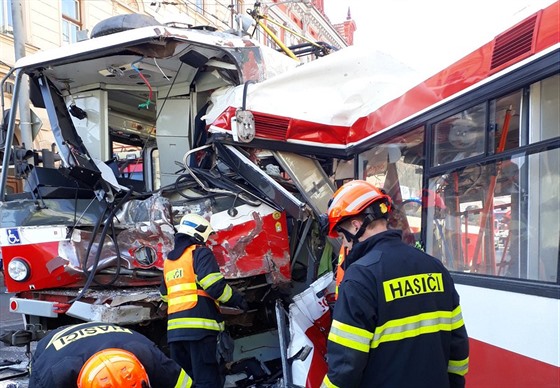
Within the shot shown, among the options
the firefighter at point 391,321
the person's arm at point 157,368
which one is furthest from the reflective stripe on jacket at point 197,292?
the firefighter at point 391,321

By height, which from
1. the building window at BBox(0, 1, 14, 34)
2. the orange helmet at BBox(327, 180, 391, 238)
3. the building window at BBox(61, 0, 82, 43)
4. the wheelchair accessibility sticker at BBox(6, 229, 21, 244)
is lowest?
the wheelchair accessibility sticker at BBox(6, 229, 21, 244)

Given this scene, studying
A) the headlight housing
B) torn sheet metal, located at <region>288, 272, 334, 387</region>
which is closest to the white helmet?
torn sheet metal, located at <region>288, 272, 334, 387</region>

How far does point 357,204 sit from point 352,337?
570mm

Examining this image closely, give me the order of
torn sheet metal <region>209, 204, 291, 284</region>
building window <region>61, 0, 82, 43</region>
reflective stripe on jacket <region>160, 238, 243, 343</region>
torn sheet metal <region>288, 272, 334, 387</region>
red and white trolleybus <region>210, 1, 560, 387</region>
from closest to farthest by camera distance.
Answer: red and white trolleybus <region>210, 1, 560, 387</region>
torn sheet metal <region>288, 272, 334, 387</region>
reflective stripe on jacket <region>160, 238, 243, 343</region>
torn sheet metal <region>209, 204, 291, 284</region>
building window <region>61, 0, 82, 43</region>

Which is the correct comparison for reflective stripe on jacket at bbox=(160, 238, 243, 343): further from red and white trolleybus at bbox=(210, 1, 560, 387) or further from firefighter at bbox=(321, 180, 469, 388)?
firefighter at bbox=(321, 180, 469, 388)

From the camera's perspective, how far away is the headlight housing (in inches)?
154

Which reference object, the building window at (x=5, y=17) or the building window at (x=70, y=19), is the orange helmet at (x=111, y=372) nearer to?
the building window at (x=5, y=17)

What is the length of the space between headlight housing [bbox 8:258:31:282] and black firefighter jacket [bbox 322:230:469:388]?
3.01 metres

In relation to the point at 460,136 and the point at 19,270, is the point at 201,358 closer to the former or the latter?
the point at 19,270

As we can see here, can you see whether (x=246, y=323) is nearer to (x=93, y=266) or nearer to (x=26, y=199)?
(x=93, y=266)

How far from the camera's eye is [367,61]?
434 cm

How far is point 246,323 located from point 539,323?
3107mm

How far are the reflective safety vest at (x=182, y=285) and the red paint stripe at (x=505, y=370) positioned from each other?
201cm

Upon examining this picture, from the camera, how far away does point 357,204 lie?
2.10m
